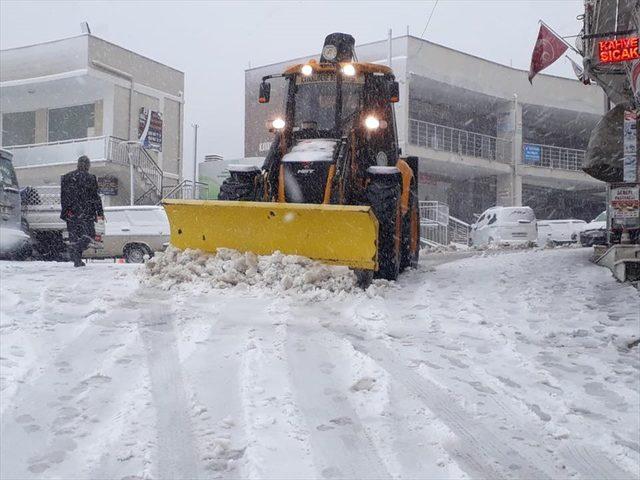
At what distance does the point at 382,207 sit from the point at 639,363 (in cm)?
302

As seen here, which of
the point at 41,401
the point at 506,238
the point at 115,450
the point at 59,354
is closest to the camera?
the point at 115,450

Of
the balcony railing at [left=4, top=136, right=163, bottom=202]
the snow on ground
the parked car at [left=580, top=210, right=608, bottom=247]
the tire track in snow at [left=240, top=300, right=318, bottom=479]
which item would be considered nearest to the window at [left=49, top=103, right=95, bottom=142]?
the balcony railing at [left=4, top=136, right=163, bottom=202]

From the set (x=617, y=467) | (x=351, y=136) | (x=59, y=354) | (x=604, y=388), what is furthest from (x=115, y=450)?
(x=351, y=136)

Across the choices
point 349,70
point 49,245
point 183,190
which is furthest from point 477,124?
point 349,70

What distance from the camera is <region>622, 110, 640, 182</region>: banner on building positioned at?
989cm

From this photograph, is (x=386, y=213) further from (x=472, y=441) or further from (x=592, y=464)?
(x=592, y=464)

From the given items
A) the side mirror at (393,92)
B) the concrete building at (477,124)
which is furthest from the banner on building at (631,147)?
the concrete building at (477,124)

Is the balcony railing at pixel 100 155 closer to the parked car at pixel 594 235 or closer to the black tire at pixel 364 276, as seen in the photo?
the parked car at pixel 594 235

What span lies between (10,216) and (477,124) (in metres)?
21.0

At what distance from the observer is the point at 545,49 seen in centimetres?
1492

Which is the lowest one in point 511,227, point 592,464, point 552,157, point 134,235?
point 592,464

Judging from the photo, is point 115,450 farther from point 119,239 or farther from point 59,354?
point 119,239

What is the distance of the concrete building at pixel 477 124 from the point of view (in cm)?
2316

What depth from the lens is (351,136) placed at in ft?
23.1
